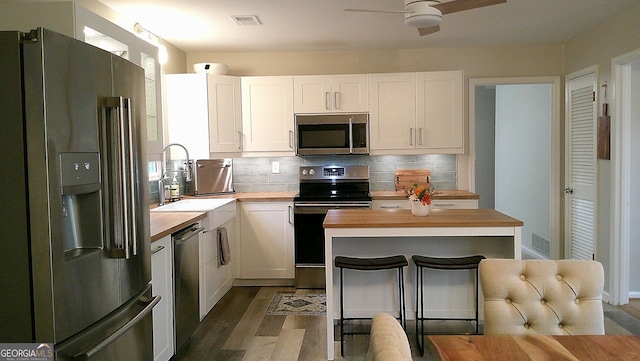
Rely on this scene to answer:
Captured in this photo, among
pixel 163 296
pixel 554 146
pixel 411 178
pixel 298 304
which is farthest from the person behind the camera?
pixel 411 178

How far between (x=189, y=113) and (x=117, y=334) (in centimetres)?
306

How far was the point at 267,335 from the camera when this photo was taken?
140 inches

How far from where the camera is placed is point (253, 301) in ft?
14.5

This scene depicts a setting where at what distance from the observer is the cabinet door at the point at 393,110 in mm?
4902

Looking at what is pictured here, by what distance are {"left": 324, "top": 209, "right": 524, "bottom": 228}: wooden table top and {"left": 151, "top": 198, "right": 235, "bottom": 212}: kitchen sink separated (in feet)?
3.84

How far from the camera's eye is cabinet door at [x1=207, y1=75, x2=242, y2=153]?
473 centimetres

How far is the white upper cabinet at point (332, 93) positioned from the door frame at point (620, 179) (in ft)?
7.35

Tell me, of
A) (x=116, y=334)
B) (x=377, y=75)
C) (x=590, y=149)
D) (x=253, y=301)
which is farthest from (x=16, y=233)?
(x=590, y=149)

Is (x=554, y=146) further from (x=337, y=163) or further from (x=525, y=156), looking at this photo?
(x=337, y=163)

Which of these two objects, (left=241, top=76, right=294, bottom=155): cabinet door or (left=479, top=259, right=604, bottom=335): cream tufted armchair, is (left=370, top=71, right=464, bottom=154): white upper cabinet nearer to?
(left=241, top=76, right=294, bottom=155): cabinet door

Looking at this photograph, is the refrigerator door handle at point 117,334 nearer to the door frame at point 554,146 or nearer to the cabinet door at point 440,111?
the cabinet door at point 440,111

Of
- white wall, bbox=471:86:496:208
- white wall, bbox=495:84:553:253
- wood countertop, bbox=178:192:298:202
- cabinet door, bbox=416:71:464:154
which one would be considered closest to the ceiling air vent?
wood countertop, bbox=178:192:298:202

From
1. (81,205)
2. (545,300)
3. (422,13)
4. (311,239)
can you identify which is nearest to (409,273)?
(311,239)

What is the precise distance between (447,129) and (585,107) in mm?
1308
